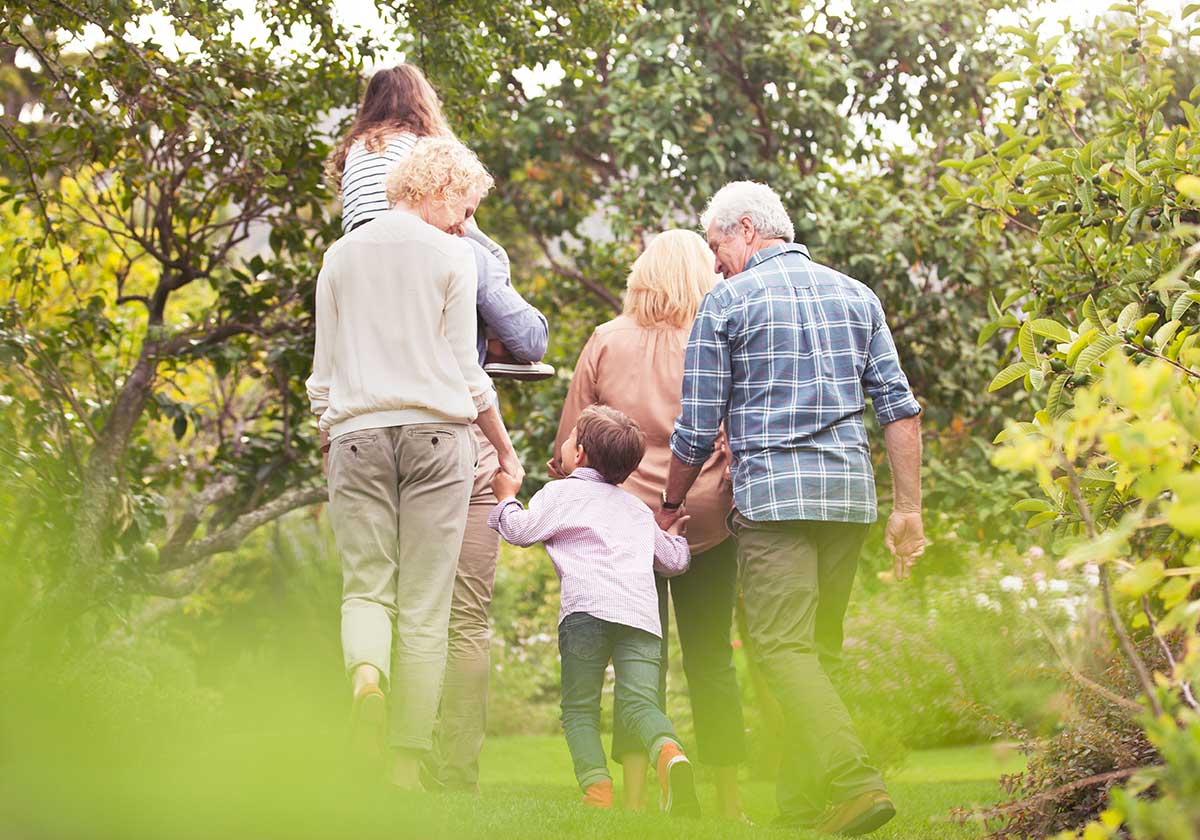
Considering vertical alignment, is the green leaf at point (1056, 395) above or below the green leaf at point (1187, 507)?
above

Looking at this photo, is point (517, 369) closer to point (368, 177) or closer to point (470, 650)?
point (368, 177)

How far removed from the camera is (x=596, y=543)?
4449mm

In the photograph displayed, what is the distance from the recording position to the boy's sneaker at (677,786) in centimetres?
398

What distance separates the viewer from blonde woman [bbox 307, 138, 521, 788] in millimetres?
4059

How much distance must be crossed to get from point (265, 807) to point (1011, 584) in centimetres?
564

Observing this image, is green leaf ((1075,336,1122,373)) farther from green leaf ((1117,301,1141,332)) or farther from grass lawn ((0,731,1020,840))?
grass lawn ((0,731,1020,840))

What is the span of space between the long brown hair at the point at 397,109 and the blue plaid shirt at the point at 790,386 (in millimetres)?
1273

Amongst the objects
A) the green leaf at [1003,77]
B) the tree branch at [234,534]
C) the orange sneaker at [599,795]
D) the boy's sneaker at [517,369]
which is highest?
the green leaf at [1003,77]

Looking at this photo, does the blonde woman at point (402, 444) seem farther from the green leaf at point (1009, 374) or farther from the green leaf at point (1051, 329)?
the green leaf at point (1051, 329)

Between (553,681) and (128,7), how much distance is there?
887cm

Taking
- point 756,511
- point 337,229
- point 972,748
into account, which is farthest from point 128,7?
point 972,748

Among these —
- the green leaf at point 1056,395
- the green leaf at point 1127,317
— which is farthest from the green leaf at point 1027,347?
the green leaf at point 1127,317

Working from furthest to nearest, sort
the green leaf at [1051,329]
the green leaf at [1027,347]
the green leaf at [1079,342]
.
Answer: the green leaf at [1027,347] → the green leaf at [1051,329] → the green leaf at [1079,342]

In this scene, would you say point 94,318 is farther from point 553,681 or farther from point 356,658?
point 553,681
